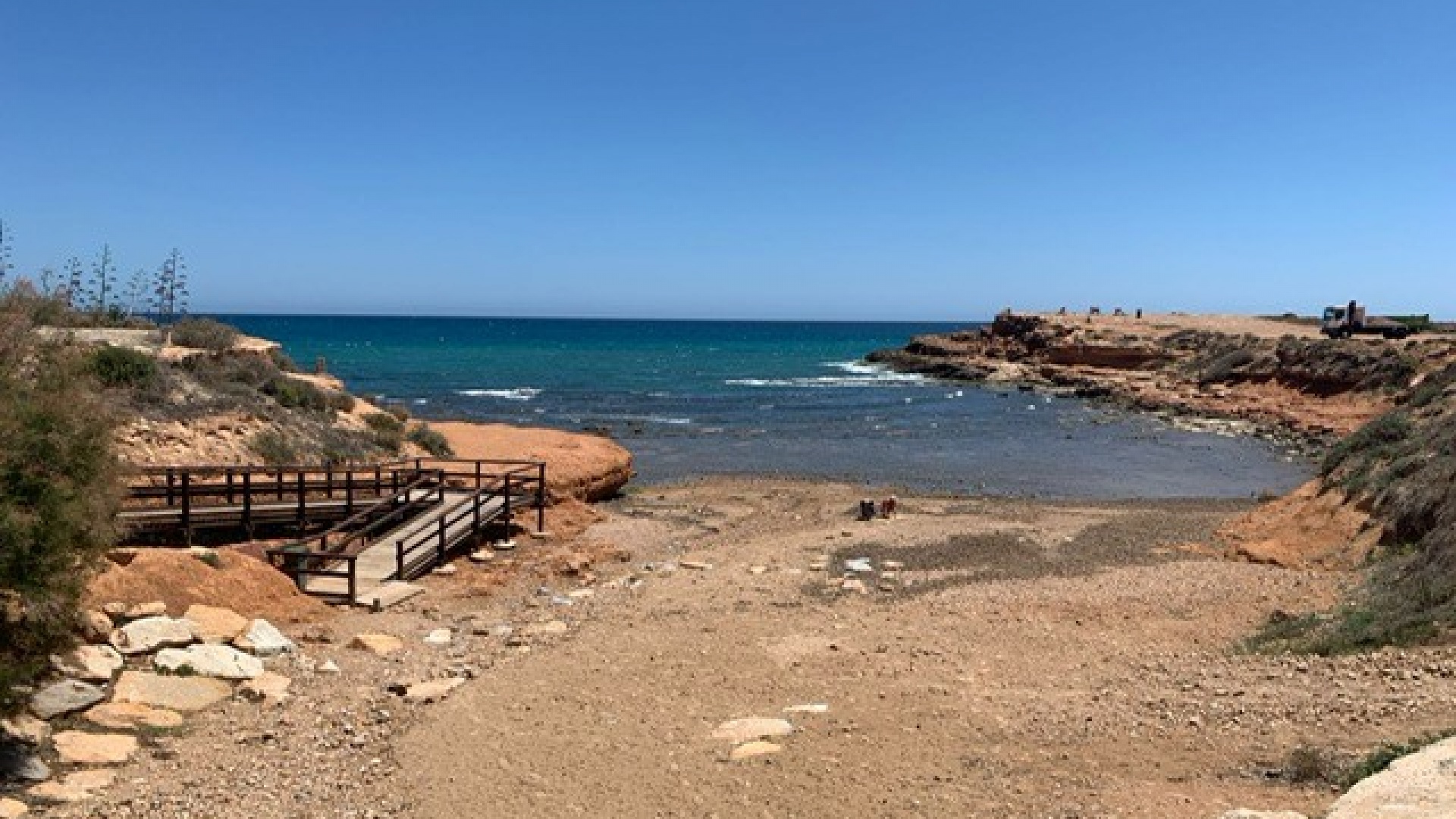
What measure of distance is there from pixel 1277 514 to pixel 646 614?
1566 centimetres

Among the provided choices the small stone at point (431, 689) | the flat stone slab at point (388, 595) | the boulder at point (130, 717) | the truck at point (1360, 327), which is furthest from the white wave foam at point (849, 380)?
the boulder at point (130, 717)

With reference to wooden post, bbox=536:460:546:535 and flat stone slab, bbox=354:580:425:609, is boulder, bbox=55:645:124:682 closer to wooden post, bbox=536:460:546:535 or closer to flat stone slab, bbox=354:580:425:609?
flat stone slab, bbox=354:580:425:609

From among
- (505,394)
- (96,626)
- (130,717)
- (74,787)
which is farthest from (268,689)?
(505,394)

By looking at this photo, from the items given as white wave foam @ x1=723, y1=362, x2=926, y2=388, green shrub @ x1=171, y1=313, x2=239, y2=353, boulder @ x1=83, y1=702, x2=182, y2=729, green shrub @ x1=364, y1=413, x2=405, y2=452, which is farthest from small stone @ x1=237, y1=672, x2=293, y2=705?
white wave foam @ x1=723, y1=362, x2=926, y2=388

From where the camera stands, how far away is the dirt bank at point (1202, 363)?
55.2 meters

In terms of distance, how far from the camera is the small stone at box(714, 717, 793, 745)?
12.0m

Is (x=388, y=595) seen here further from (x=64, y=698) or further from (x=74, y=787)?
(x=74, y=787)

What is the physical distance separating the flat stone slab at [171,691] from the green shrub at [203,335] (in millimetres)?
21469

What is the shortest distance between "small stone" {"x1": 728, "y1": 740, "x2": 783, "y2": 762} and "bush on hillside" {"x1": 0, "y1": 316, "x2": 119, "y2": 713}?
7269mm

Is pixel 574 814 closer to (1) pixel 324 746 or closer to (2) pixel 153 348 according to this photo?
(1) pixel 324 746

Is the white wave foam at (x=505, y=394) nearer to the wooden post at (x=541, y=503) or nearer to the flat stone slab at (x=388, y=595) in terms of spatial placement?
the wooden post at (x=541, y=503)

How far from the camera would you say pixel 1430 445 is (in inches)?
867

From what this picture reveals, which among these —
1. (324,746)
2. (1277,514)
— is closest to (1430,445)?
(1277,514)

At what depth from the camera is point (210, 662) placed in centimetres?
1368
